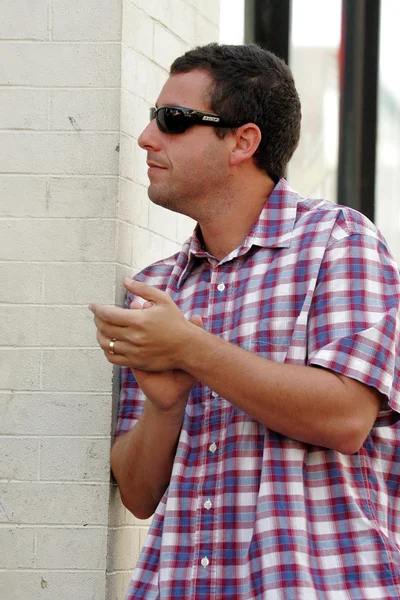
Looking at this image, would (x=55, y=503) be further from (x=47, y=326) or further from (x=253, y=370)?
(x=253, y=370)

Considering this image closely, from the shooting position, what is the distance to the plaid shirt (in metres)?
2.48

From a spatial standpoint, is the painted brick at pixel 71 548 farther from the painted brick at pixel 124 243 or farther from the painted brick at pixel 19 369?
the painted brick at pixel 124 243

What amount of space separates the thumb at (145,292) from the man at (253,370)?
0.01 m

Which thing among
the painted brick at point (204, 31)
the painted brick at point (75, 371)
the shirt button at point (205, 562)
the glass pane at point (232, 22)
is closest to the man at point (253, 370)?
the shirt button at point (205, 562)

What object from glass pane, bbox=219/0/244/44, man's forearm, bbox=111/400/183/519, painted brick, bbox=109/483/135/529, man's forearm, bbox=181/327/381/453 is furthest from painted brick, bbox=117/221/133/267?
glass pane, bbox=219/0/244/44

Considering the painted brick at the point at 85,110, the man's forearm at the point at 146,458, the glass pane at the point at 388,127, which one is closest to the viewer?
the man's forearm at the point at 146,458

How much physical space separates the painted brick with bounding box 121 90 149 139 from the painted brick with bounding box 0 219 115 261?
0.29 meters

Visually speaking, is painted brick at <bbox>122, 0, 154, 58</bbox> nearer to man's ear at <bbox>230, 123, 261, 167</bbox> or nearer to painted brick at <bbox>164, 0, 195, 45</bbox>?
painted brick at <bbox>164, 0, 195, 45</bbox>

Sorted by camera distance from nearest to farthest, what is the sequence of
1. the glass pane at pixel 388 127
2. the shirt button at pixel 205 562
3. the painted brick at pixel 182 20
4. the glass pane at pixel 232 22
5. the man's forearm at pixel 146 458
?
the shirt button at pixel 205 562, the man's forearm at pixel 146 458, the painted brick at pixel 182 20, the glass pane at pixel 232 22, the glass pane at pixel 388 127

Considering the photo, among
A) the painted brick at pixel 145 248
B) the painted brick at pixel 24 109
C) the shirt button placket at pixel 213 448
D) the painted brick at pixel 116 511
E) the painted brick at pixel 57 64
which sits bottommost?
the painted brick at pixel 116 511

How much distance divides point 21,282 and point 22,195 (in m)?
0.25

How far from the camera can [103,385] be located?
3.11m

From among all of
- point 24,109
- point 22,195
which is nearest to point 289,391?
point 22,195

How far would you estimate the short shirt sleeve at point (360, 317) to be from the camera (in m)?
2.50
